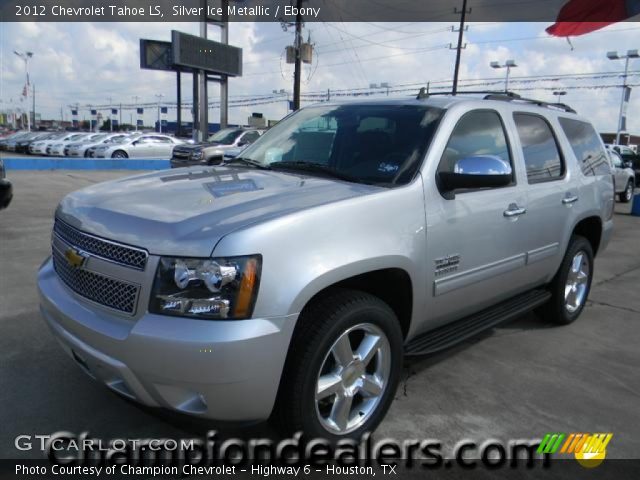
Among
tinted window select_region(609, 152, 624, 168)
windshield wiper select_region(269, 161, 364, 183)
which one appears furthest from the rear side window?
tinted window select_region(609, 152, 624, 168)

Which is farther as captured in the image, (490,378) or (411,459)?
(490,378)

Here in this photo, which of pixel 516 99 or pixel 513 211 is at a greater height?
pixel 516 99

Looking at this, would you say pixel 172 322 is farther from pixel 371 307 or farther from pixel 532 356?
pixel 532 356

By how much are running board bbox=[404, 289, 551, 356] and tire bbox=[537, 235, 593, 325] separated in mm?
267

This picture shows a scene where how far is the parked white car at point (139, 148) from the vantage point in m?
24.1

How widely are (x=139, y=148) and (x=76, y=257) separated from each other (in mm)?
23719

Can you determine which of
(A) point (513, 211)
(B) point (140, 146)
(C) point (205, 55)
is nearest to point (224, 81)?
(C) point (205, 55)

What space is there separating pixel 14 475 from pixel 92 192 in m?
1.46

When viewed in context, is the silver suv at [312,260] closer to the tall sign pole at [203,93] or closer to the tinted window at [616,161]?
the tinted window at [616,161]

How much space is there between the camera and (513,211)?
3592 millimetres

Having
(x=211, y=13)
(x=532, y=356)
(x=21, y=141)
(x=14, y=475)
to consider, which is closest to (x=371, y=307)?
(x=14, y=475)

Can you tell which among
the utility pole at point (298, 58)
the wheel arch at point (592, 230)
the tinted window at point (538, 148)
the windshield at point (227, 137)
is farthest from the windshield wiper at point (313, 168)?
the utility pole at point (298, 58)

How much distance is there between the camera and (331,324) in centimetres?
243

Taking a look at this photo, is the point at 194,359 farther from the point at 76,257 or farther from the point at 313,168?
the point at 313,168
